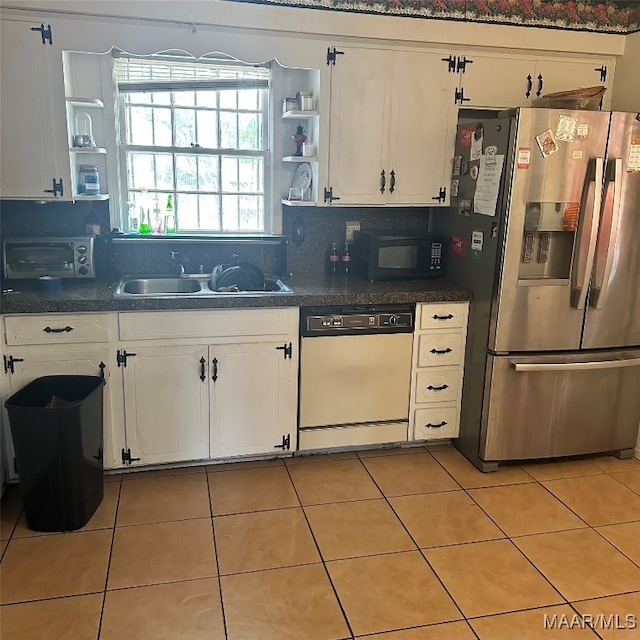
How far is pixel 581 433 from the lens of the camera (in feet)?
10.9

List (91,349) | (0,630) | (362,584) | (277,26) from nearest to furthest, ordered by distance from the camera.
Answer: (0,630)
(362,584)
(91,349)
(277,26)

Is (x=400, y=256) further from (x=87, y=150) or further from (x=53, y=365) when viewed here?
(x=53, y=365)

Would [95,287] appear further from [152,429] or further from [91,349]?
[152,429]

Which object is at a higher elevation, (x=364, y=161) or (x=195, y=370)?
(x=364, y=161)

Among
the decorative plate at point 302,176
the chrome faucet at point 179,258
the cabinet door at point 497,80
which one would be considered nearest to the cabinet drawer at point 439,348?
the decorative plate at point 302,176

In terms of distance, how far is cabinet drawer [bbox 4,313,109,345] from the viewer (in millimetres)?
2752

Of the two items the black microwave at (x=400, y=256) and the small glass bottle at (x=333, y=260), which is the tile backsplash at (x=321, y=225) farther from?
the black microwave at (x=400, y=256)

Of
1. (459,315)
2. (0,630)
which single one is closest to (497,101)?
(459,315)

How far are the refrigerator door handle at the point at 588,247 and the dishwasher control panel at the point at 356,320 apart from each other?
82cm

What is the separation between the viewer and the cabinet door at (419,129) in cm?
326

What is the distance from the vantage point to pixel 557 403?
3234mm

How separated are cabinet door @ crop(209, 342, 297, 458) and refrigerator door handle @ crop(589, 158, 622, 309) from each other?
1570 mm

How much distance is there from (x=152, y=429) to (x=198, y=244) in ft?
3.57

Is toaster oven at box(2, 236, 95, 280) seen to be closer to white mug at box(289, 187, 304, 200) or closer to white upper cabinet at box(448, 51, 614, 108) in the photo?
white mug at box(289, 187, 304, 200)
